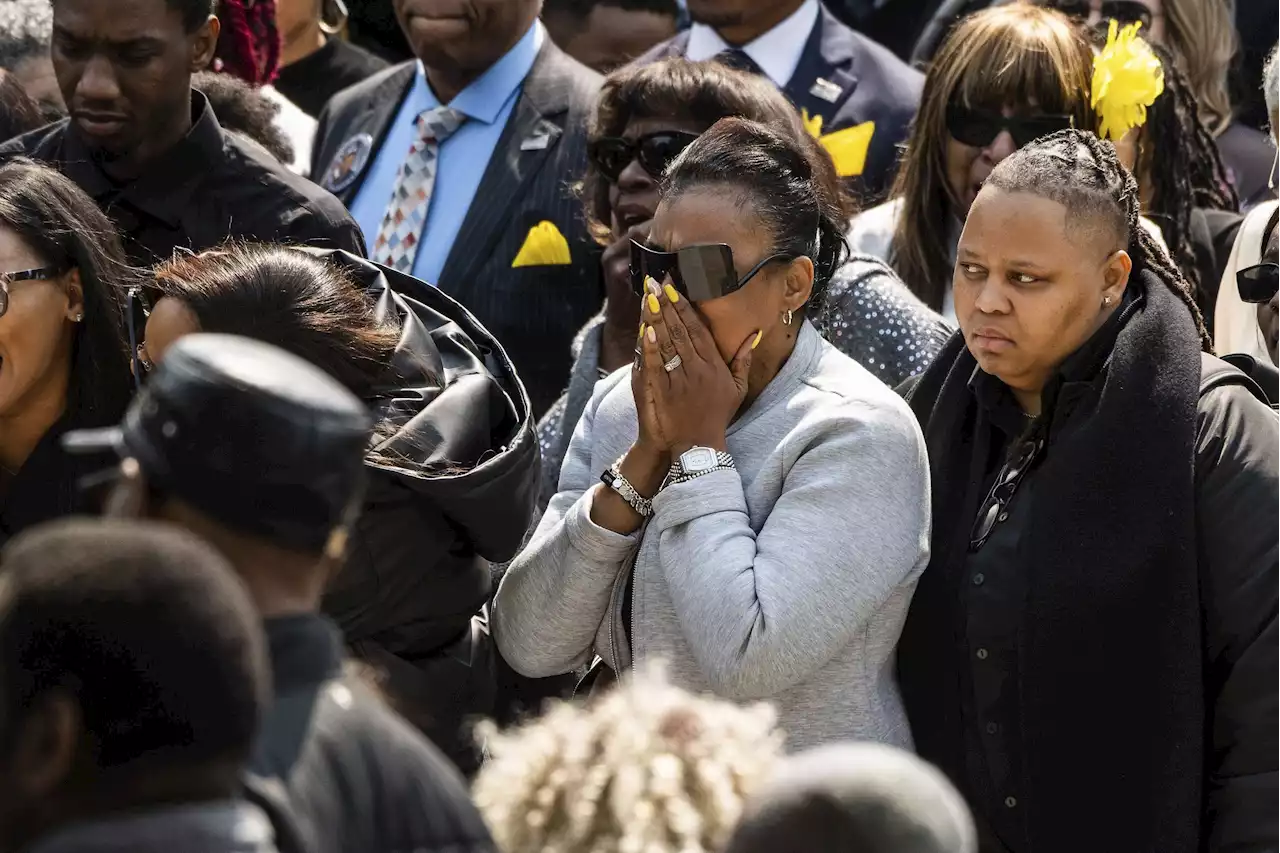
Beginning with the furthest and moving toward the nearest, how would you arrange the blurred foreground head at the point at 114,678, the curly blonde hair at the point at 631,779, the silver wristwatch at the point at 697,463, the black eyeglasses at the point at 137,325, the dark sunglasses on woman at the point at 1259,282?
the dark sunglasses on woman at the point at 1259,282, the black eyeglasses at the point at 137,325, the silver wristwatch at the point at 697,463, the curly blonde hair at the point at 631,779, the blurred foreground head at the point at 114,678

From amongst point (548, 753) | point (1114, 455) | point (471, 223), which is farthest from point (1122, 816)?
point (471, 223)

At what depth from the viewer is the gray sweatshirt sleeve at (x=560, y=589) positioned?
3273 millimetres

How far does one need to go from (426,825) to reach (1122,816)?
157cm

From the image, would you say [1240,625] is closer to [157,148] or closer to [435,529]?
[435,529]

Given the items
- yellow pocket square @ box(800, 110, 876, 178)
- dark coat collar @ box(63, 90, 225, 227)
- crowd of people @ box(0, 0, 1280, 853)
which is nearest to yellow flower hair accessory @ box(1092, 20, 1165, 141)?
crowd of people @ box(0, 0, 1280, 853)

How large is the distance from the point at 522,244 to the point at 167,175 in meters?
1.02

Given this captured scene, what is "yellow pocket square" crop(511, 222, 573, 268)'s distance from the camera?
5121 mm

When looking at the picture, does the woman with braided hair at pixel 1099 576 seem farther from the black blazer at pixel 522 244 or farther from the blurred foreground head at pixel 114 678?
the black blazer at pixel 522 244

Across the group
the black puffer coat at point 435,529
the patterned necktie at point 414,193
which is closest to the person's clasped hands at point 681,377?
the black puffer coat at point 435,529

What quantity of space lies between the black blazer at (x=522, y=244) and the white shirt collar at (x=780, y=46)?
1.52 feet

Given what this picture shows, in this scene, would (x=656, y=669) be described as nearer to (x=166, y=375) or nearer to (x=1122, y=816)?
(x=166, y=375)

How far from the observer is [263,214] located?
14.4 feet

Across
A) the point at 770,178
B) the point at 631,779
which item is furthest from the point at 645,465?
the point at 631,779

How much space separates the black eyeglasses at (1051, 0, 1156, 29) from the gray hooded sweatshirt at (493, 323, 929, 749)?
259 centimetres
